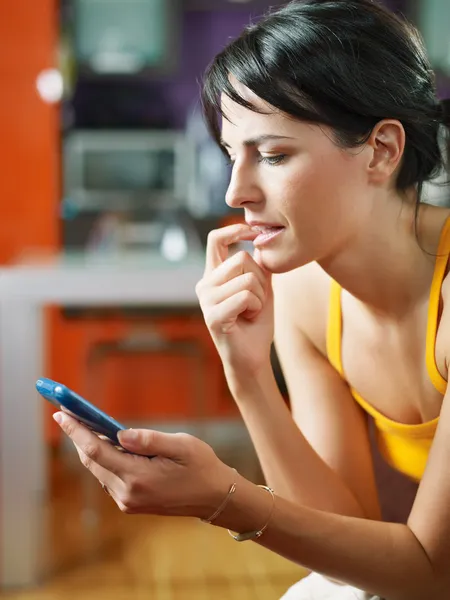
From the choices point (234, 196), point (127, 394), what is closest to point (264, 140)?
point (234, 196)

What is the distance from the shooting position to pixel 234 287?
1075 mm

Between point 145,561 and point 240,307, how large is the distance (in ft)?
6.03

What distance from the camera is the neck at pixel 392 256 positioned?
1.08m

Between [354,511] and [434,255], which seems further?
[354,511]

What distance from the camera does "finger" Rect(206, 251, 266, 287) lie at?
109 centimetres

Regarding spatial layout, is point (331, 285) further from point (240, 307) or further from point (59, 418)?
point (59, 418)

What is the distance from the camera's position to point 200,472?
84 cm

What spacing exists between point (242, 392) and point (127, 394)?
3080 mm

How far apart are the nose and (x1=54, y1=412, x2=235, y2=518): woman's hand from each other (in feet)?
1.01

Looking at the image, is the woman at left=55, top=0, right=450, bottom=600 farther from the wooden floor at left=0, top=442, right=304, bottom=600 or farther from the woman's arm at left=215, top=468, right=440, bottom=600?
the wooden floor at left=0, top=442, right=304, bottom=600

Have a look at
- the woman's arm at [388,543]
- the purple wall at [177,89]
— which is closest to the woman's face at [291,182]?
the woman's arm at [388,543]

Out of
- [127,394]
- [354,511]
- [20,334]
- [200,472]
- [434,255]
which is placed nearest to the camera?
[200,472]

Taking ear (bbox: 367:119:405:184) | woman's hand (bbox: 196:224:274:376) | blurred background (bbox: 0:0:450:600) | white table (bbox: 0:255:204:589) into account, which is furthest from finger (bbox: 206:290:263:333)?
blurred background (bbox: 0:0:450:600)

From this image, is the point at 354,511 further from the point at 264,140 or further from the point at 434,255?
the point at 264,140
